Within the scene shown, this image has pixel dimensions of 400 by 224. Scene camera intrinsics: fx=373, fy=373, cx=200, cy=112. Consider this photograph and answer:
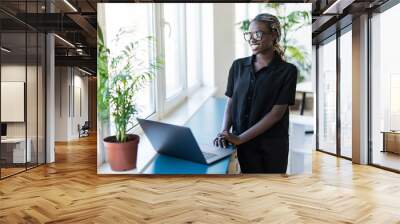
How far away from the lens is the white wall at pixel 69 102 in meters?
11.2

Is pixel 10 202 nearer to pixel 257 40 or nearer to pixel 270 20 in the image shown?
pixel 257 40

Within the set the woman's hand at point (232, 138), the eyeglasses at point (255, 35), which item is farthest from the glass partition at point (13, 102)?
the eyeglasses at point (255, 35)

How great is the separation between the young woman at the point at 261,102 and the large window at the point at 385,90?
2.16 meters

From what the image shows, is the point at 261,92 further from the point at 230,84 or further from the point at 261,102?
the point at 230,84

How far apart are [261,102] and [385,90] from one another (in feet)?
8.69

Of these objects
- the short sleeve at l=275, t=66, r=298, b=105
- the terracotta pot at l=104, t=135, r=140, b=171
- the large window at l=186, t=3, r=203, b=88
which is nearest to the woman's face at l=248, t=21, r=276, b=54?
the short sleeve at l=275, t=66, r=298, b=105

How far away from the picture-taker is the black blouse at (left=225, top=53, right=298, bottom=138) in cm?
466

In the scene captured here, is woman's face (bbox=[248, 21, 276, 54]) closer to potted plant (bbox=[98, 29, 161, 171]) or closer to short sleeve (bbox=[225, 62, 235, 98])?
short sleeve (bbox=[225, 62, 235, 98])

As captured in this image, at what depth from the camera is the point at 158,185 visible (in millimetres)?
4727

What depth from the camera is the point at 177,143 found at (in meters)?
4.74

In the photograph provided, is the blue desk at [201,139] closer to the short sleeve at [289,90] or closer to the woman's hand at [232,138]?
the woman's hand at [232,138]

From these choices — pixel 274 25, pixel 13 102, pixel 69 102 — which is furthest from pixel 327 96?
pixel 69 102

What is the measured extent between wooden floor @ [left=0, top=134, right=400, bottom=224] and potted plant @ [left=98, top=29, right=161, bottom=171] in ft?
1.60

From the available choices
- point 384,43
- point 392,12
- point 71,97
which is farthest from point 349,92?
point 71,97
